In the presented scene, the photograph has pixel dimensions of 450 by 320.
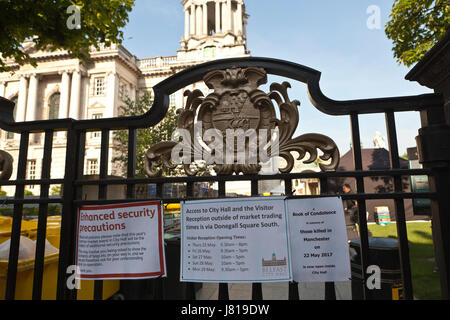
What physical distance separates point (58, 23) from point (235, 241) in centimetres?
557

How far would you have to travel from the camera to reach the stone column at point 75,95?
28.3 m

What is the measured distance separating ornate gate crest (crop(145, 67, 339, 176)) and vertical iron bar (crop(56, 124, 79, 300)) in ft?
2.49

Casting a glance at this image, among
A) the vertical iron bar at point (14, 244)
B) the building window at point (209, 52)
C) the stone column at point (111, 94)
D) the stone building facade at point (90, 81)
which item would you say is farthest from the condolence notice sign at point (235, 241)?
the building window at point (209, 52)

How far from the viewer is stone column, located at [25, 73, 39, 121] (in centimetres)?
2916

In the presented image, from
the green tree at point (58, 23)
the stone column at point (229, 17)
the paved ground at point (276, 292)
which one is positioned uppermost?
the stone column at point (229, 17)

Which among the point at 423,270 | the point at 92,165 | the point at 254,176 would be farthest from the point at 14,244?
the point at 92,165

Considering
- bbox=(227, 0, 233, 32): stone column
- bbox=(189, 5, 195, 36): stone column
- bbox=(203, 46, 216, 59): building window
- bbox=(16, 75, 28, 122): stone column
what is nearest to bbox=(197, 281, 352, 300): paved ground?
bbox=(203, 46, 216, 59): building window

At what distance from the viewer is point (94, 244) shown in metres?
2.23

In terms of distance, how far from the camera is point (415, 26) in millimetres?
6824

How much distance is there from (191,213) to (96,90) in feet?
106

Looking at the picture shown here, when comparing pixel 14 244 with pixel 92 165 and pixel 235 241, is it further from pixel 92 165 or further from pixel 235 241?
pixel 92 165

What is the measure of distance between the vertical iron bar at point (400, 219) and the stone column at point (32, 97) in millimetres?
36142

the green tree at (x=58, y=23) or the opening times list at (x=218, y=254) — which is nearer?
the opening times list at (x=218, y=254)

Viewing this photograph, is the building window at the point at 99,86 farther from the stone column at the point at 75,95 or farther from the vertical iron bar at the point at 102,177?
the vertical iron bar at the point at 102,177
